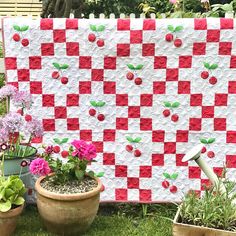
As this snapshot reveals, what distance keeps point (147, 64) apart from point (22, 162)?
118 cm

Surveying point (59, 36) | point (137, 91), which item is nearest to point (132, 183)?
point (137, 91)

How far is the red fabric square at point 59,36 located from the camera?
376cm

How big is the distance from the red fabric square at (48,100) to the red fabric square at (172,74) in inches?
35.1

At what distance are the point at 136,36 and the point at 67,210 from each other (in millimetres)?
1355

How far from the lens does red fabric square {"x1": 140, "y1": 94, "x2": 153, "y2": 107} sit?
3.84 metres

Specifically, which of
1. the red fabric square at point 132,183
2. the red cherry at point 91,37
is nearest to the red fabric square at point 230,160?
the red fabric square at point 132,183

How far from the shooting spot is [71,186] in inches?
139

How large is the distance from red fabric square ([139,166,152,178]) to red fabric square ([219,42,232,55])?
3.43 ft

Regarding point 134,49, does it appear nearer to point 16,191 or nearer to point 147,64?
point 147,64

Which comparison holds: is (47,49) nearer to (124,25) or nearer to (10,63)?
(10,63)

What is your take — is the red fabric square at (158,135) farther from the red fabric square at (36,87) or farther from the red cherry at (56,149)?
the red fabric square at (36,87)

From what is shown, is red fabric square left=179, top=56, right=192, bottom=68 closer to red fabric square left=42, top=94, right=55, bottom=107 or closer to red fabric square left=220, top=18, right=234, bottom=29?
red fabric square left=220, top=18, right=234, bottom=29

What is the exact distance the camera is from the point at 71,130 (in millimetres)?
3928

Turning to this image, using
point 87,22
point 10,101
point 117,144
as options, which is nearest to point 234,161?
point 117,144
